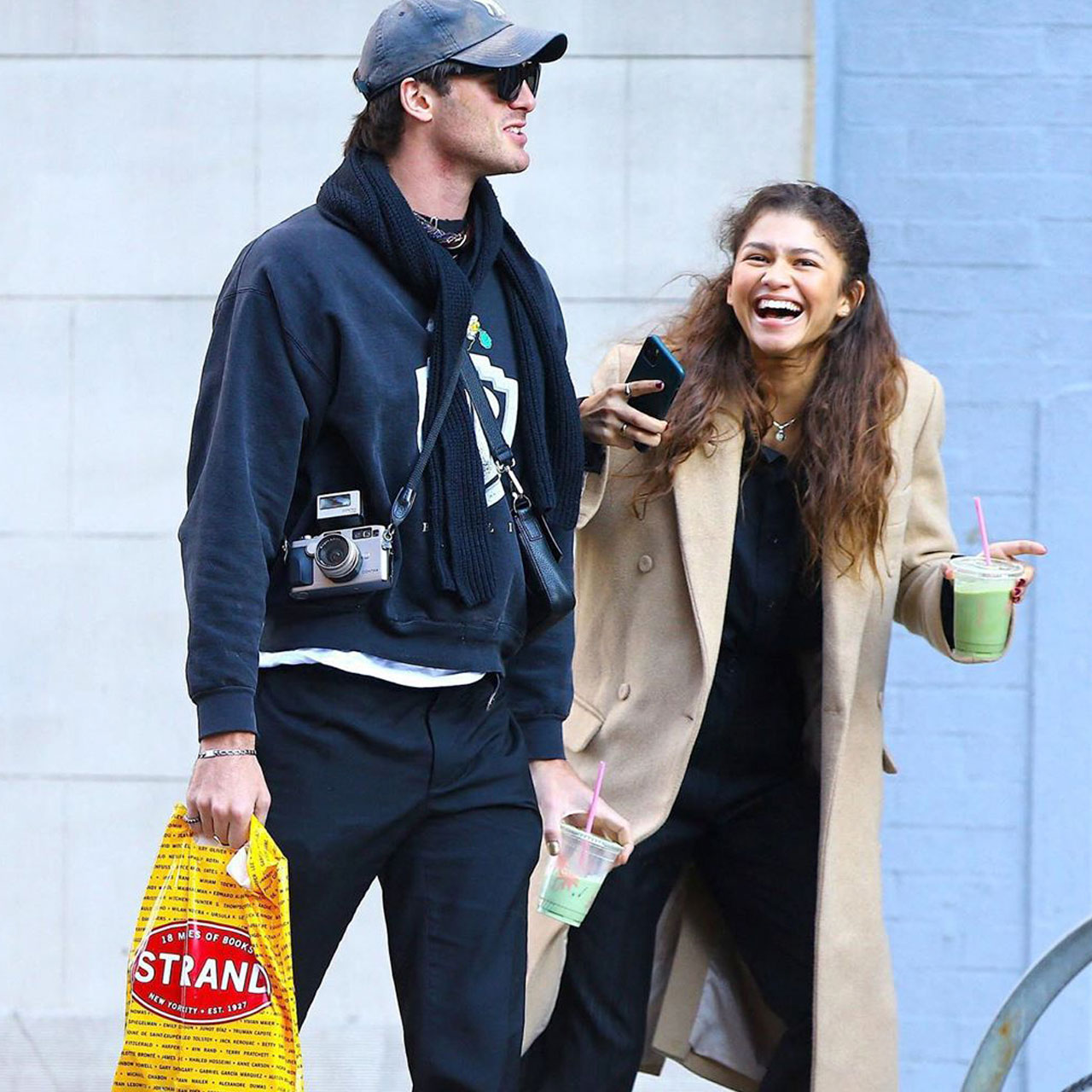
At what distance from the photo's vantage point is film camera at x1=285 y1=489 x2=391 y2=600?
2.56 meters

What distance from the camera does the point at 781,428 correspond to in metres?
3.37

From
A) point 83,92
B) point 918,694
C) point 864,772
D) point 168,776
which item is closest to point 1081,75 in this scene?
point 918,694

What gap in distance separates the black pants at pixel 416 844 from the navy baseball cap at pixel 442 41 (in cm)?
89

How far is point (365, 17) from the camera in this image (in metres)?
4.43

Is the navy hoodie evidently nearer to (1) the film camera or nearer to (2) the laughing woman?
(1) the film camera

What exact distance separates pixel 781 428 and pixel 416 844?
1087 millimetres

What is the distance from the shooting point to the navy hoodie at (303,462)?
2506 millimetres

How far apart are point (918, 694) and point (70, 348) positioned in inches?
86.3

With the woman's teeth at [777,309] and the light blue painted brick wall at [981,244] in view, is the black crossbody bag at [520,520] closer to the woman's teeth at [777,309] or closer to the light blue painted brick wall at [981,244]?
the woman's teeth at [777,309]

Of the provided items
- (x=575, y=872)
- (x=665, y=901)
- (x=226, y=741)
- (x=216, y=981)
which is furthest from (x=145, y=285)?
(x=216, y=981)

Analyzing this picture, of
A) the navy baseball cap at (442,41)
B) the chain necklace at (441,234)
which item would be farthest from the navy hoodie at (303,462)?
the navy baseball cap at (442,41)

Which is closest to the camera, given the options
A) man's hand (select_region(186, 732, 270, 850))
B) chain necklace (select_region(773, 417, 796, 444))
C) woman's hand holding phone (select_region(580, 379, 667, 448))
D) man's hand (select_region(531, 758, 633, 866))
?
man's hand (select_region(186, 732, 270, 850))

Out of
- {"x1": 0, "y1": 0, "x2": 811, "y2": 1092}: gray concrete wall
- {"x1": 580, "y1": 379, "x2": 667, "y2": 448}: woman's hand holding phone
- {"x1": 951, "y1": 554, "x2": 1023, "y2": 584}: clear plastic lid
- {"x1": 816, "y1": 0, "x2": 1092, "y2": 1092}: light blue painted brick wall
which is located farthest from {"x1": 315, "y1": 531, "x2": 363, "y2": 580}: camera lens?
{"x1": 816, "y1": 0, "x2": 1092, "y2": 1092}: light blue painted brick wall

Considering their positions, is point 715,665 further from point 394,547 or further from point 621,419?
point 394,547
